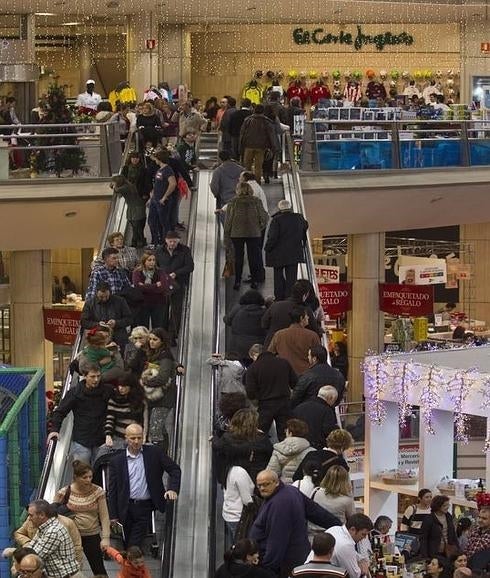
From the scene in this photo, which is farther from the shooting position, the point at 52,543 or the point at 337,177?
the point at 337,177

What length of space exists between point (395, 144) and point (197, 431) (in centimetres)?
1447

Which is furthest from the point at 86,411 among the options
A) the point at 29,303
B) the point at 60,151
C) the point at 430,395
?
the point at 29,303

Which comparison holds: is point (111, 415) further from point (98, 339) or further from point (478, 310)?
point (478, 310)

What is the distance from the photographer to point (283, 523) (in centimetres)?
974

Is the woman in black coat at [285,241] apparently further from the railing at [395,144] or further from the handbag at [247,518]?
the railing at [395,144]

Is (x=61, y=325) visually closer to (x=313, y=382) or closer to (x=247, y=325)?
(x=247, y=325)

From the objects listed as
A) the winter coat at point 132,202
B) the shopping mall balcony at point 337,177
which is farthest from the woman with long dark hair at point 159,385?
the shopping mall balcony at point 337,177

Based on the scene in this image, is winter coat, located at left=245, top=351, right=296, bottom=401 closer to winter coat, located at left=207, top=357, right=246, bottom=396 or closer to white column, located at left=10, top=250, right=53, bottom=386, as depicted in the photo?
winter coat, located at left=207, top=357, right=246, bottom=396

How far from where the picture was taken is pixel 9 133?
2480 cm

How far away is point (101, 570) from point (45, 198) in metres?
14.4

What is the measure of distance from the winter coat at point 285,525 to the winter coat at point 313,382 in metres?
2.27

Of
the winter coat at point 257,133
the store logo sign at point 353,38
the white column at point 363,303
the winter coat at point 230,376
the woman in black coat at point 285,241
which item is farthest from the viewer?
the store logo sign at point 353,38

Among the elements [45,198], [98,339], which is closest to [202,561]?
[98,339]

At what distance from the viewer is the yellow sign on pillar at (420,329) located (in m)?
31.1
